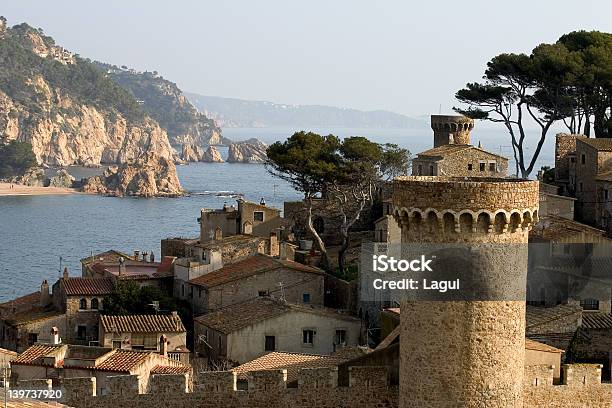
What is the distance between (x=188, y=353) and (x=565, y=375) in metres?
15.6

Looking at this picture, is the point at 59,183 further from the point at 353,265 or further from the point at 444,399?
the point at 444,399

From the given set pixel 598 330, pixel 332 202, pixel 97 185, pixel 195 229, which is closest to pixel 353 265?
pixel 332 202

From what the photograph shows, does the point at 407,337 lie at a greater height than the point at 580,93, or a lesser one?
lesser

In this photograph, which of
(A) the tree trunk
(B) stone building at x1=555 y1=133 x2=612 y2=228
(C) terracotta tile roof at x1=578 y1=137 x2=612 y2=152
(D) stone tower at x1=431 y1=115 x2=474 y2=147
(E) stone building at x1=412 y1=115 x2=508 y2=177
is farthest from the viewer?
(D) stone tower at x1=431 y1=115 x2=474 y2=147

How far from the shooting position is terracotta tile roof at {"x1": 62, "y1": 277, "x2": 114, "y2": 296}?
4131cm

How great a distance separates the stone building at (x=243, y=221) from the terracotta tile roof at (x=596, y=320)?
18.5 metres

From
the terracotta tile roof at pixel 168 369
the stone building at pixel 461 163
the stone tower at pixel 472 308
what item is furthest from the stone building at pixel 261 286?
the stone tower at pixel 472 308

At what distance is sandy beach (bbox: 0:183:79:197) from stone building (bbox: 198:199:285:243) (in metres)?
131

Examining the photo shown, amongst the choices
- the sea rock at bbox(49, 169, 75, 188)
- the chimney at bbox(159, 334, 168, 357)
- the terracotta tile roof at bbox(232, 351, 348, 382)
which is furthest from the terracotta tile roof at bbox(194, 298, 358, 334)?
the sea rock at bbox(49, 169, 75, 188)

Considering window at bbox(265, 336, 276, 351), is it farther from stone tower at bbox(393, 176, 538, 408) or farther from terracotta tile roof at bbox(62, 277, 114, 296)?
stone tower at bbox(393, 176, 538, 408)

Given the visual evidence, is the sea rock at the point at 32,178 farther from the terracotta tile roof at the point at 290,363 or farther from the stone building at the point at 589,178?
the terracotta tile roof at the point at 290,363

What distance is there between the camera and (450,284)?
1856cm

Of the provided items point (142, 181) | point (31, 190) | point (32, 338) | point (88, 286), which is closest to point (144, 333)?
point (32, 338)

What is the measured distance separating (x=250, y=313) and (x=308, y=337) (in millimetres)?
1703
